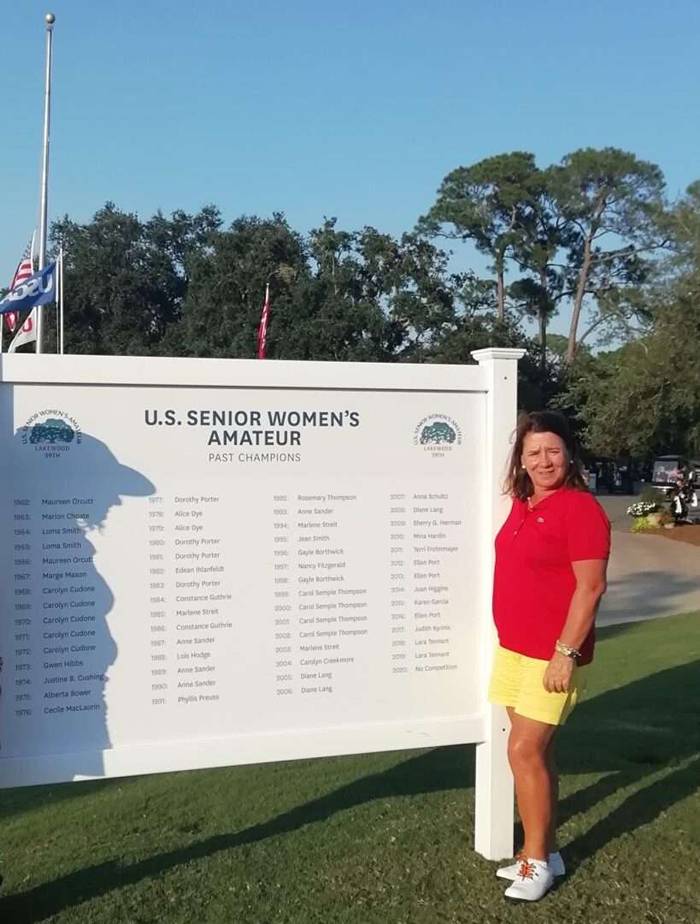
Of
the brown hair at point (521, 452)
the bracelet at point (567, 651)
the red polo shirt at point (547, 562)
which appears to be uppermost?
the brown hair at point (521, 452)

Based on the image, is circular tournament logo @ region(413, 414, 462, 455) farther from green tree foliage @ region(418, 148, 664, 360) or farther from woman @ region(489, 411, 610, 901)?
green tree foliage @ region(418, 148, 664, 360)

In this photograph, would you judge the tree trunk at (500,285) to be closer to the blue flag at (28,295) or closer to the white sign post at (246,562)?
the blue flag at (28,295)

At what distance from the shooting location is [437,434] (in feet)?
13.1

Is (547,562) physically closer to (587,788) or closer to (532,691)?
(532,691)

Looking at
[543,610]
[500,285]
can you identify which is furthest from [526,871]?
[500,285]

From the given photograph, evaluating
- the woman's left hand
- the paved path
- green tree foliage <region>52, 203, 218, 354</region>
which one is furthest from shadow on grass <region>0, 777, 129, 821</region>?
green tree foliage <region>52, 203, 218, 354</region>

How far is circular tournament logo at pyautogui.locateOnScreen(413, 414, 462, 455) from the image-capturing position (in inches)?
157

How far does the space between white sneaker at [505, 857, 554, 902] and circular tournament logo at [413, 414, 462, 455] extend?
1537 mm

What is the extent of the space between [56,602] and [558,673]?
1745mm

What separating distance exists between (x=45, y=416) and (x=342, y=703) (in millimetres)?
1525

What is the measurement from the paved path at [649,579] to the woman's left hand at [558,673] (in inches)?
344

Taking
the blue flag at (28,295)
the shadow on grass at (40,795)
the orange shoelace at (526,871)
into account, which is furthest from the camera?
the blue flag at (28,295)

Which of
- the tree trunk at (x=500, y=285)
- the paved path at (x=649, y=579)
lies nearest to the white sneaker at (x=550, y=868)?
the paved path at (x=649, y=579)

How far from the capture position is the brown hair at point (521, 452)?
12.2 feet
